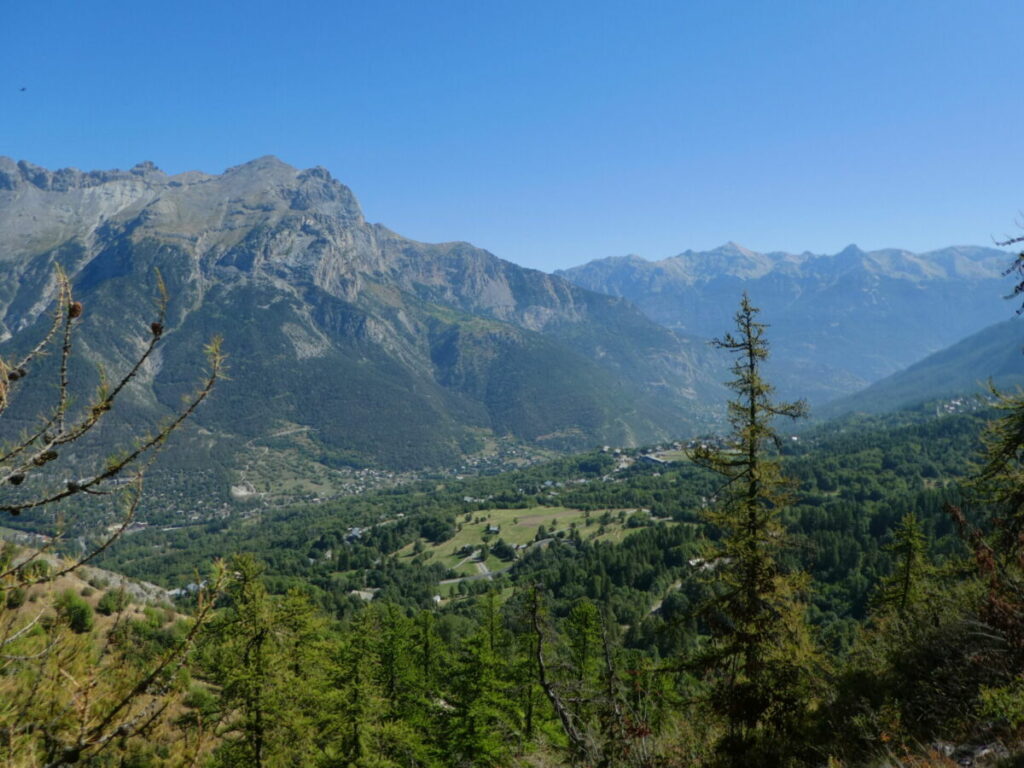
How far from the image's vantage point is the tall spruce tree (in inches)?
516

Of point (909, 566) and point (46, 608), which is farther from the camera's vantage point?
point (909, 566)

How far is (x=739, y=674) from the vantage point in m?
13.7

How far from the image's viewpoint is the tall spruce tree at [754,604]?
43.0 feet

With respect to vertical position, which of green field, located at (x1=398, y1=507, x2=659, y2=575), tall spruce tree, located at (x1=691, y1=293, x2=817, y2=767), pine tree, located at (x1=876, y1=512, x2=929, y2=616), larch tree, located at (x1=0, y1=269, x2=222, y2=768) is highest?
larch tree, located at (x1=0, y1=269, x2=222, y2=768)

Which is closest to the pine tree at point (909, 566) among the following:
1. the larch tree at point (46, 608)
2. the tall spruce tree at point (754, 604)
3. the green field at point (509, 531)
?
the tall spruce tree at point (754, 604)

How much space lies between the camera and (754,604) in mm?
13906

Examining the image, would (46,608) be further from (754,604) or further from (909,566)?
(909,566)

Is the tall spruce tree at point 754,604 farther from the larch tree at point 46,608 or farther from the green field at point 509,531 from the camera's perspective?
the green field at point 509,531

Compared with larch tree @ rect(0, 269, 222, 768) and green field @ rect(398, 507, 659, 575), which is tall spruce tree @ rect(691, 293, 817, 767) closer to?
larch tree @ rect(0, 269, 222, 768)

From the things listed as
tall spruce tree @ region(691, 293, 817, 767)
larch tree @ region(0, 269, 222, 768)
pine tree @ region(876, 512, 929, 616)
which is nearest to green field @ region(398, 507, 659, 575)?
pine tree @ region(876, 512, 929, 616)

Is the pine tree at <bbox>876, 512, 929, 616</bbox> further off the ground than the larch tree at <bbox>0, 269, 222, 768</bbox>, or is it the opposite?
the larch tree at <bbox>0, 269, 222, 768</bbox>

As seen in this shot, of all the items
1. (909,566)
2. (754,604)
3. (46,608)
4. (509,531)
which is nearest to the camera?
(46,608)

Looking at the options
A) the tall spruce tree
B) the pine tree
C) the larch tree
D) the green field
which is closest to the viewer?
the larch tree

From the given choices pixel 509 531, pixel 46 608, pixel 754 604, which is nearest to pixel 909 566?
pixel 754 604
